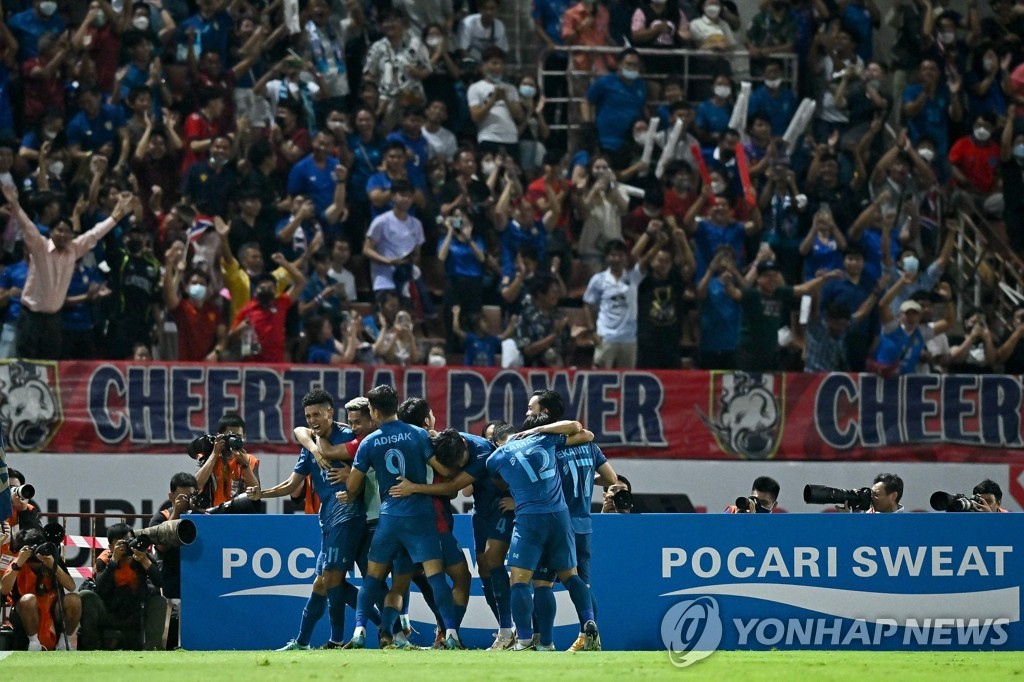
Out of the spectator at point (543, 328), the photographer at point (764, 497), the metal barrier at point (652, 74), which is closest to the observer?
the photographer at point (764, 497)

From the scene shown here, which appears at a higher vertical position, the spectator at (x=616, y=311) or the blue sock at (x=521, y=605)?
the spectator at (x=616, y=311)

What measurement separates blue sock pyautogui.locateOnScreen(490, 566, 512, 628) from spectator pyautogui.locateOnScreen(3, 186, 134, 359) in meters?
6.03

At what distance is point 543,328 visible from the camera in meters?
18.7

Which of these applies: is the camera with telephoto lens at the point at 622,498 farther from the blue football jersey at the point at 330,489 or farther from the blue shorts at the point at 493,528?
the blue football jersey at the point at 330,489

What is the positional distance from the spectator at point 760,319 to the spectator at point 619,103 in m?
2.68

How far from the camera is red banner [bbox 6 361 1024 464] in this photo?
16.9m

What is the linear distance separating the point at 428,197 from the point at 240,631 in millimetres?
6990

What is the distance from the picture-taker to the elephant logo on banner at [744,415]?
18.1 metres

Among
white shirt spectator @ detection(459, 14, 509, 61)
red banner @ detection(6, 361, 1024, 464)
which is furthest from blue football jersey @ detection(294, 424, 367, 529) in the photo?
white shirt spectator @ detection(459, 14, 509, 61)

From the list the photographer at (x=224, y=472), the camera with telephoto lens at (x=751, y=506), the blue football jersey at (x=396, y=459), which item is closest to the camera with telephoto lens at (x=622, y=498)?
the camera with telephoto lens at (x=751, y=506)

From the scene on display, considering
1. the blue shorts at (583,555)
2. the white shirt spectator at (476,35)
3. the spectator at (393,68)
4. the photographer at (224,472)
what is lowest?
the blue shorts at (583,555)

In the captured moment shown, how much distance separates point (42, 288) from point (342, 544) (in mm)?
5651

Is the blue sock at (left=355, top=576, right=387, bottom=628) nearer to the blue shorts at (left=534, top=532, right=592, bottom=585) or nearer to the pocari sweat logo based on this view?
the blue shorts at (left=534, top=532, right=592, bottom=585)

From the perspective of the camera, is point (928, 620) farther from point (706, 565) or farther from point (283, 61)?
point (283, 61)
